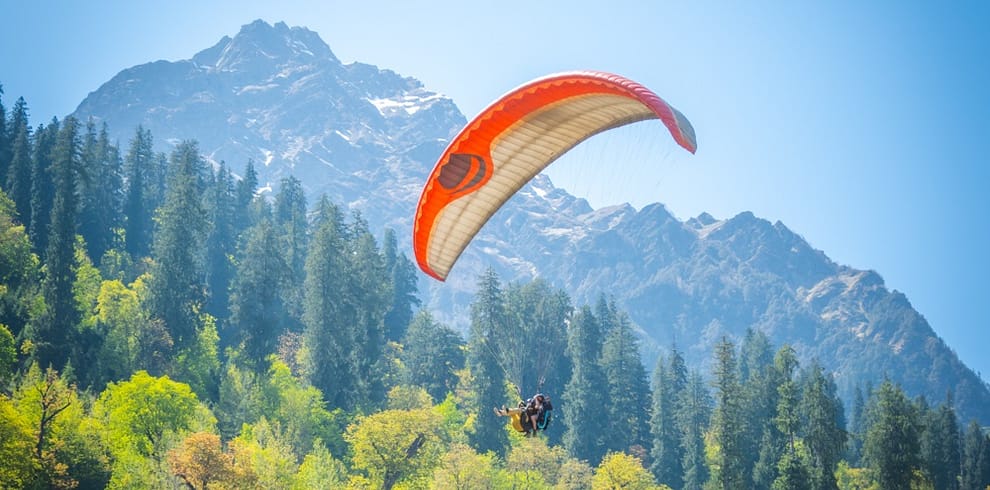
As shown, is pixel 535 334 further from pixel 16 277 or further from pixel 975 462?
pixel 16 277

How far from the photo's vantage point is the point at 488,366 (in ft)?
238

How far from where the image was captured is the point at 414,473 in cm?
5353

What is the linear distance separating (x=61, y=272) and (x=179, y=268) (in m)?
11.3

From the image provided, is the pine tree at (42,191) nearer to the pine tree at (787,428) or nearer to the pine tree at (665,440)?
the pine tree at (665,440)

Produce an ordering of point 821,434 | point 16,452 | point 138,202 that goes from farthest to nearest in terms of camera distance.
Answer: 1. point 138,202
2. point 821,434
3. point 16,452

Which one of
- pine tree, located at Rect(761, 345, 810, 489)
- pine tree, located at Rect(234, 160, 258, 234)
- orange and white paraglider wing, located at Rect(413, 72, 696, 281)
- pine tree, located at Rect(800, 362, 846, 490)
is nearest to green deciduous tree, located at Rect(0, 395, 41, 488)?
orange and white paraglider wing, located at Rect(413, 72, 696, 281)

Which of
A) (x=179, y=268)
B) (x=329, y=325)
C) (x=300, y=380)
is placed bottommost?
(x=300, y=380)

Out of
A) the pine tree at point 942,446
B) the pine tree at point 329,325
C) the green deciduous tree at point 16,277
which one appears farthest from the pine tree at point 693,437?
the green deciduous tree at point 16,277

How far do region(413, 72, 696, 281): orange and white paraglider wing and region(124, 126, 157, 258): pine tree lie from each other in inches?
2330

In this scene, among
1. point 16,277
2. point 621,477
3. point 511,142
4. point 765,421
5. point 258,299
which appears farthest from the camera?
point 258,299

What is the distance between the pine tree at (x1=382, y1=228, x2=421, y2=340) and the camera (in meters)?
90.3

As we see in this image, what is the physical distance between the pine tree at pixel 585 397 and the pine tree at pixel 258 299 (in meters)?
21.0

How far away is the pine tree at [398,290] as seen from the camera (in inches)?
3556

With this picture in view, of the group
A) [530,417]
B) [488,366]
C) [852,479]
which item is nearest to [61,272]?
[488,366]
